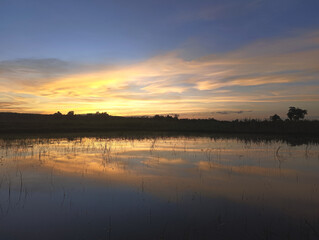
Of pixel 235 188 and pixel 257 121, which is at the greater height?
pixel 257 121

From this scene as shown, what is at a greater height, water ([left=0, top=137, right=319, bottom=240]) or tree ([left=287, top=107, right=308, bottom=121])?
tree ([left=287, top=107, right=308, bottom=121])

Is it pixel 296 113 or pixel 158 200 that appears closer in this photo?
pixel 158 200

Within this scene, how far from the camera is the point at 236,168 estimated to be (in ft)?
31.8

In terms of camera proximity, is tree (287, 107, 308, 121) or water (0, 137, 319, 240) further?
tree (287, 107, 308, 121)

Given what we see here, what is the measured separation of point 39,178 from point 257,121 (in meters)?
29.9

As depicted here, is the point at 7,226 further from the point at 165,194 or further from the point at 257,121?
the point at 257,121

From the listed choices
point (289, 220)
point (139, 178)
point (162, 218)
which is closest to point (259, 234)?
point (289, 220)

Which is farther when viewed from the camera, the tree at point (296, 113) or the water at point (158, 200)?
the tree at point (296, 113)

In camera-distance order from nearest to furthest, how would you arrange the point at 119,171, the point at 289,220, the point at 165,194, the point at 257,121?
the point at 289,220
the point at 165,194
the point at 119,171
the point at 257,121

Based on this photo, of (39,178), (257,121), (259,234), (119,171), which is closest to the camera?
(259,234)

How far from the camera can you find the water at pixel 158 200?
4566 millimetres

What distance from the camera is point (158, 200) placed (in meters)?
6.10

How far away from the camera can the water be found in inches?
180

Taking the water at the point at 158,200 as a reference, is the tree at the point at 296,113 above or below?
above
